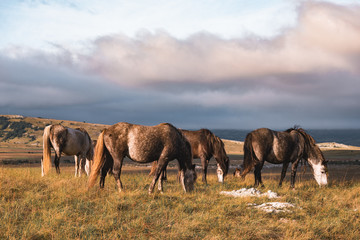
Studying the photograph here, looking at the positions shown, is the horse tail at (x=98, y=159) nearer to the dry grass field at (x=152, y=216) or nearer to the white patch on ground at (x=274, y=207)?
the dry grass field at (x=152, y=216)

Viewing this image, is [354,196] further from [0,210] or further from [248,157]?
[0,210]

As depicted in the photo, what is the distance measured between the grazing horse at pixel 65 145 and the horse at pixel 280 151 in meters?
7.95

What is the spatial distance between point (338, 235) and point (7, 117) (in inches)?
5983

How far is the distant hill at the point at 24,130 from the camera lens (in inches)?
4129

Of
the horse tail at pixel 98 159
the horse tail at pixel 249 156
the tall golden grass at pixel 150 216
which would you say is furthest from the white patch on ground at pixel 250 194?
the horse tail at pixel 98 159

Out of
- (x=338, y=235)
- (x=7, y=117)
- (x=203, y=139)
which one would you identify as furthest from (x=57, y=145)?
(x=7, y=117)

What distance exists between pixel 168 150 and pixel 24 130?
404 feet

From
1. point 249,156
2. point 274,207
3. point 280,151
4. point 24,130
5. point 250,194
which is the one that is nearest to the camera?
point 274,207

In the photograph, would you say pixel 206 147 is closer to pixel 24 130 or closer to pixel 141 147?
pixel 141 147

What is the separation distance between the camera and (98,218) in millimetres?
7129

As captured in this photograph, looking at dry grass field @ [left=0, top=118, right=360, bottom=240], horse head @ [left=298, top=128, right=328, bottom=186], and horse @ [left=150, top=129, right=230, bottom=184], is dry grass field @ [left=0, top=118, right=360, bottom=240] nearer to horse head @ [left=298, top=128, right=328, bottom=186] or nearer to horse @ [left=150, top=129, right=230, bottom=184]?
horse head @ [left=298, top=128, right=328, bottom=186]

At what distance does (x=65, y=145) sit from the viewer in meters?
14.9

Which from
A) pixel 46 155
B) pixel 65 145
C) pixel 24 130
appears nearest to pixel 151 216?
pixel 46 155

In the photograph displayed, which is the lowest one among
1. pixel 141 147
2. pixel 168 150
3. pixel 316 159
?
pixel 316 159
